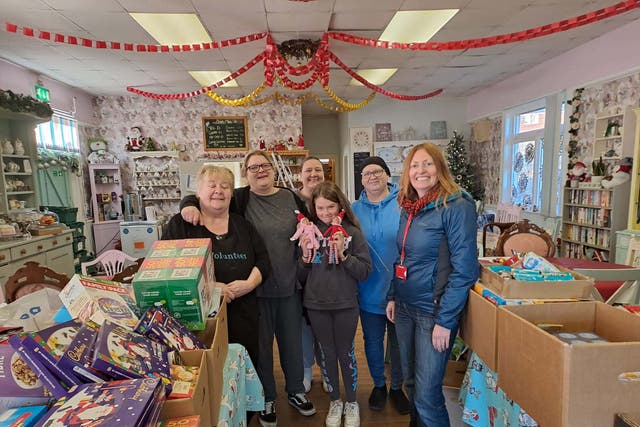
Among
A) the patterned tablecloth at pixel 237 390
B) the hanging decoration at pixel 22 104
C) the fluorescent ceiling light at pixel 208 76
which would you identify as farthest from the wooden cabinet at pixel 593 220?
the hanging decoration at pixel 22 104

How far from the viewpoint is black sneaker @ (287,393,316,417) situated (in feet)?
6.94

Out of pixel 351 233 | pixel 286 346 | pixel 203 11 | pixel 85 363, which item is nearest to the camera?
pixel 85 363

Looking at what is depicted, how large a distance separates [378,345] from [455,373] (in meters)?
0.59

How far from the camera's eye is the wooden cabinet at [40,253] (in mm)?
3199

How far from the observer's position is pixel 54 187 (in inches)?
200

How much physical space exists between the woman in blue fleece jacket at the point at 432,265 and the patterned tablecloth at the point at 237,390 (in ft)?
A: 2.46

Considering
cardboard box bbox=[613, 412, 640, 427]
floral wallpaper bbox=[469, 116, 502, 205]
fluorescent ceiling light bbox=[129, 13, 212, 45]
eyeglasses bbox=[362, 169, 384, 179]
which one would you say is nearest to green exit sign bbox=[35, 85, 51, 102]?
fluorescent ceiling light bbox=[129, 13, 212, 45]

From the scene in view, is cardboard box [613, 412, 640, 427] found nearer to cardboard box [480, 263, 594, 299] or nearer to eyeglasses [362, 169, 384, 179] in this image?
cardboard box [480, 263, 594, 299]

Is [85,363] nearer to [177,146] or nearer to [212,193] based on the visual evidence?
[212,193]

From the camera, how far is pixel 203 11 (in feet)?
9.96

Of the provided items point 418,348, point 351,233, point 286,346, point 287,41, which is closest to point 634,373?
point 418,348

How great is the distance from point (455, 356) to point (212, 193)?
74.3 inches

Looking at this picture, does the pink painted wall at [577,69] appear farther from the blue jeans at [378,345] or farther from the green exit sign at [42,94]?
the green exit sign at [42,94]

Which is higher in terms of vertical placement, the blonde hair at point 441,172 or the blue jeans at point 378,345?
the blonde hair at point 441,172
